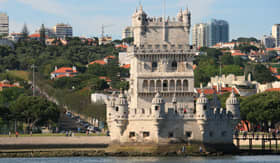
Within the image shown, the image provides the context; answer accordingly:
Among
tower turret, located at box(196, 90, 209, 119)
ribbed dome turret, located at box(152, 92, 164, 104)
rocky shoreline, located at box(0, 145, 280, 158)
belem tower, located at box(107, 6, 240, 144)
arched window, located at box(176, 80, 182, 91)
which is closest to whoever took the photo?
rocky shoreline, located at box(0, 145, 280, 158)

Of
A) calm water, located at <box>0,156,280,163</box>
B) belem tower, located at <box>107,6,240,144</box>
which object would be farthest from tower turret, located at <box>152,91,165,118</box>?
calm water, located at <box>0,156,280,163</box>

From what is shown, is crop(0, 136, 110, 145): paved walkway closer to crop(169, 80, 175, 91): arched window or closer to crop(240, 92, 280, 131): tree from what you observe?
crop(169, 80, 175, 91): arched window

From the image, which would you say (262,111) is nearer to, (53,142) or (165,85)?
(53,142)

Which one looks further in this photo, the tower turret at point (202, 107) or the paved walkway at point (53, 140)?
the paved walkway at point (53, 140)

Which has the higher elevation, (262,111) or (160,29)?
(160,29)

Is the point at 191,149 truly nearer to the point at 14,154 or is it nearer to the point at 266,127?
the point at 14,154

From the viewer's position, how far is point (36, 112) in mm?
154625

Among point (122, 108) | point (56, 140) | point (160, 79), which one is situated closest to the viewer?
point (122, 108)

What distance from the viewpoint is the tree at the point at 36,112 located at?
507ft

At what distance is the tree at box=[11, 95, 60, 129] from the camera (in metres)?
155

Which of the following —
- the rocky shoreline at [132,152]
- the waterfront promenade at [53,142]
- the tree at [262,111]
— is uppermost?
the tree at [262,111]

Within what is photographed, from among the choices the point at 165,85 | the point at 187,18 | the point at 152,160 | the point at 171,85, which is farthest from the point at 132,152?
the point at 187,18

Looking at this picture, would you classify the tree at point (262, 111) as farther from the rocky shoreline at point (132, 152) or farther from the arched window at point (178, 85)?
the arched window at point (178, 85)

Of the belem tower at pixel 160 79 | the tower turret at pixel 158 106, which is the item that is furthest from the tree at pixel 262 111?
the tower turret at pixel 158 106
